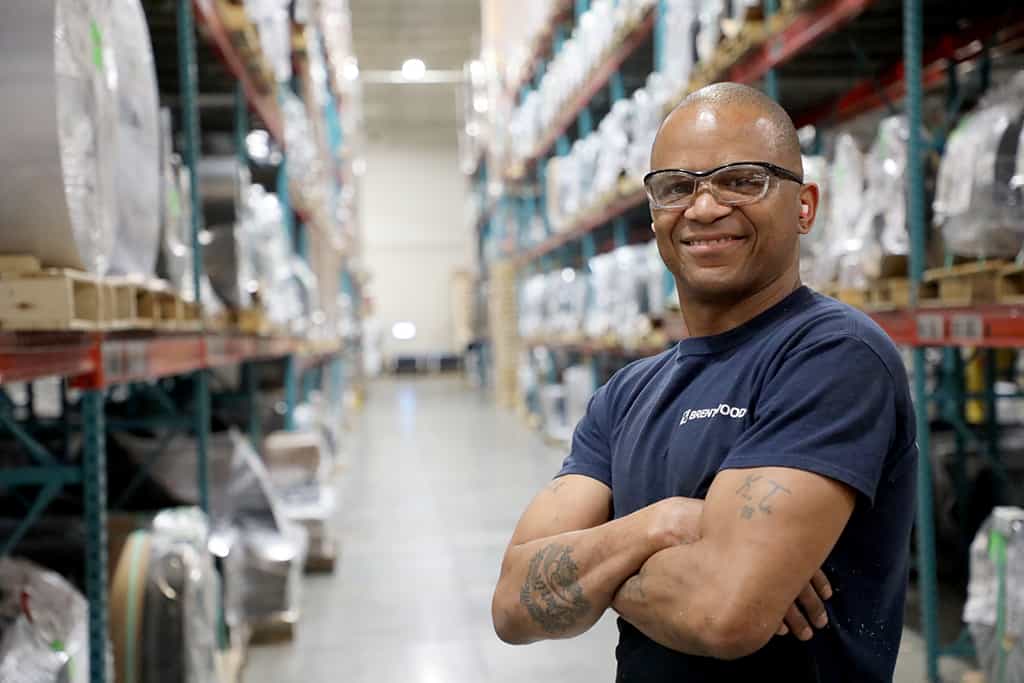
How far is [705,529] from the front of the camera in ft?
5.08

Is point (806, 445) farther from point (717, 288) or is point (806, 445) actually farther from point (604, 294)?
point (604, 294)

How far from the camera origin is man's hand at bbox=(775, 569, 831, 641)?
1.52m

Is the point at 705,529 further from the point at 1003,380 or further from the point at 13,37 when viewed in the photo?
the point at 1003,380

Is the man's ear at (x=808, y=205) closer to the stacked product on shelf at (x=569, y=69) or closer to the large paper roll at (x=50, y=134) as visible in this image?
the large paper roll at (x=50, y=134)

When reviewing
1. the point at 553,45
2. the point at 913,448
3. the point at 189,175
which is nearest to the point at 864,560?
the point at 913,448

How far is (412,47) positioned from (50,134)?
2422 cm

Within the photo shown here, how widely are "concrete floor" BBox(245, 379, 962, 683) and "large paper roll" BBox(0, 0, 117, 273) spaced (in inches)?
106

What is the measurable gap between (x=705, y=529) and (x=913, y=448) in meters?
0.36

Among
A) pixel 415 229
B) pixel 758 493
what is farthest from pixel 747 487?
pixel 415 229

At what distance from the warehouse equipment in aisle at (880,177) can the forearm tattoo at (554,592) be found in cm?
188

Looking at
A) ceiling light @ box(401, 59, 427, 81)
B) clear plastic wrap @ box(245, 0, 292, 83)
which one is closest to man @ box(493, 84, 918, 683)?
clear plastic wrap @ box(245, 0, 292, 83)

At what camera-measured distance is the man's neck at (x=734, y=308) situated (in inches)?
68.8

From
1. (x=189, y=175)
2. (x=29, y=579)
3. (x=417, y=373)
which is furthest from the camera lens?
(x=417, y=373)

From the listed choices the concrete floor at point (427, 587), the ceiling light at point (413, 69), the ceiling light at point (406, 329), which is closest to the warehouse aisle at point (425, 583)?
the concrete floor at point (427, 587)
